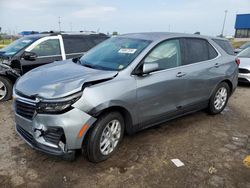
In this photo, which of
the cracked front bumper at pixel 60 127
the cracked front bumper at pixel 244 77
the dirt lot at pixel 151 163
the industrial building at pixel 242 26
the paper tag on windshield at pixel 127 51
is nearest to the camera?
the cracked front bumper at pixel 60 127

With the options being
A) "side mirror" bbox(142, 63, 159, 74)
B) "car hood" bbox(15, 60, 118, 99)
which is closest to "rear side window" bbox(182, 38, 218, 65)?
"side mirror" bbox(142, 63, 159, 74)

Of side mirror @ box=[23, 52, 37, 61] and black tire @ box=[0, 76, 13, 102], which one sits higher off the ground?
side mirror @ box=[23, 52, 37, 61]

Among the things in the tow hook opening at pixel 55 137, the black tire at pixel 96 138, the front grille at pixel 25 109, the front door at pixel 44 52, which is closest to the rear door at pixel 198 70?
the black tire at pixel 96 138

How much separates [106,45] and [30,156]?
2.23 meters

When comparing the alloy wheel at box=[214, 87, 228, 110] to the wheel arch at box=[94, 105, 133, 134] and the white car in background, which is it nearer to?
the wheel arch at box=[94, 105, 133, 134]

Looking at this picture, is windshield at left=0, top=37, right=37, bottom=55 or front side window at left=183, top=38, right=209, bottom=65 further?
windshield at left=0, top=37, right=37, bottom=55

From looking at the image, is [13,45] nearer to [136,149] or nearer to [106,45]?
[106,45]

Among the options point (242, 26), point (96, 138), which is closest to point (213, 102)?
point (96, 138)

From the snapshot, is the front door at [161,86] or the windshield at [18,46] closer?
the front door at [161,86]

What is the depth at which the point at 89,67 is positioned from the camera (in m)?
3.58

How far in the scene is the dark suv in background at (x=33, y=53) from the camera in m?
5.64

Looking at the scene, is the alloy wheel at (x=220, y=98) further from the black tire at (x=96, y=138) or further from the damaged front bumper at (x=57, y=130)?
the damaged front bumper at (x=57, y=130)

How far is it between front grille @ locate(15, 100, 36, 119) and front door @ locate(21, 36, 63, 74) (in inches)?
113

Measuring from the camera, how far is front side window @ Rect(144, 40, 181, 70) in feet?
11.8
